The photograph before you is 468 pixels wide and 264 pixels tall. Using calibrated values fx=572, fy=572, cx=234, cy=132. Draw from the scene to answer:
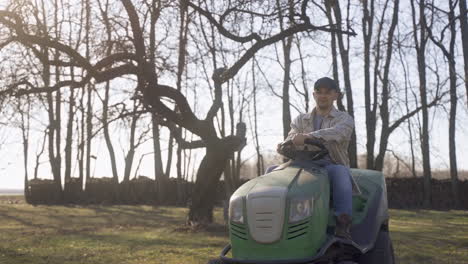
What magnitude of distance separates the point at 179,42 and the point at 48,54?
208 inches

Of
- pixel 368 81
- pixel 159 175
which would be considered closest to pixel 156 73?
pixel 368 81

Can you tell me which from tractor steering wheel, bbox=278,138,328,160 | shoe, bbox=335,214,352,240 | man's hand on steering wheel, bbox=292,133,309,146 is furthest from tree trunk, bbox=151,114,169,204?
shoe, bbox=335,214,352,240

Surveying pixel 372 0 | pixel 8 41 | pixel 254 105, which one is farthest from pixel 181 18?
pixel 254 105

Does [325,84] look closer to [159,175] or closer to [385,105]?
[385,105]

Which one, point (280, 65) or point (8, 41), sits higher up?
point (280, 65)

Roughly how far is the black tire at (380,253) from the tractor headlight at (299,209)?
3.88 ft

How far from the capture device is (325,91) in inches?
206

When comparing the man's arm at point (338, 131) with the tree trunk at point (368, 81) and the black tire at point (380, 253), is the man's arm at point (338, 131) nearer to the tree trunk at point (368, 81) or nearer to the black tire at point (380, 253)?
the black tire at point (380, 253)

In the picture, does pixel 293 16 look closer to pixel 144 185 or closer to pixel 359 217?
pixel 359 217

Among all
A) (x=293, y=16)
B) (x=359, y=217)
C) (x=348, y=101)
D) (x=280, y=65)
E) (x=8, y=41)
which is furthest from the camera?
(x=280, y=65)

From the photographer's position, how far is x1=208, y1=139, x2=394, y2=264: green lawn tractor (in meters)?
4.26

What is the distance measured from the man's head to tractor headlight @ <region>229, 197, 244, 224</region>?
134 cm

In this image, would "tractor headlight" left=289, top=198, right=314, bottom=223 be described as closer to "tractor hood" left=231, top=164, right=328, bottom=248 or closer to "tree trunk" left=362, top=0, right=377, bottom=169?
"tractor hood" left=231, top=164, right=328, bottom=248

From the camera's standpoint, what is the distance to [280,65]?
1129 inches
